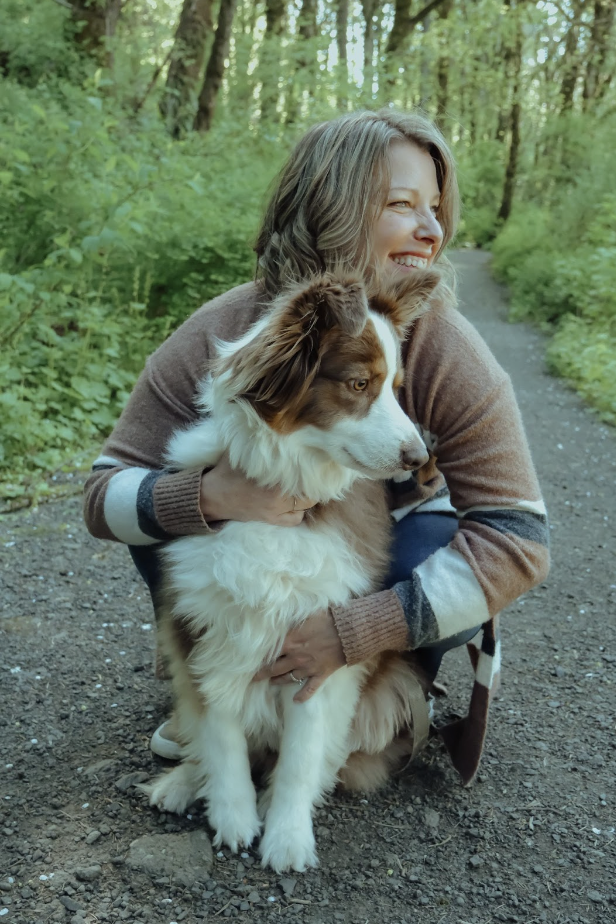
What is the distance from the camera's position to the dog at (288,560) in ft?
7.16

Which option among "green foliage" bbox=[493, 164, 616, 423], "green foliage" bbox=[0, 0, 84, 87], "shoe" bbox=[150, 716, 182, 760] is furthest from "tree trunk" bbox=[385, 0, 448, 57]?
"shoe" bbox=[150, 716, 182, 760]

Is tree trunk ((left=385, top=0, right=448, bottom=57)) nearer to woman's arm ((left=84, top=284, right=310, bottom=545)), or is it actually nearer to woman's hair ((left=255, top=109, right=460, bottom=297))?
woman's hair ((left=255, top=109, right=460, bottom=297))

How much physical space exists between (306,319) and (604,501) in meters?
4.50

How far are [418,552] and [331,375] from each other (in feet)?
2.38

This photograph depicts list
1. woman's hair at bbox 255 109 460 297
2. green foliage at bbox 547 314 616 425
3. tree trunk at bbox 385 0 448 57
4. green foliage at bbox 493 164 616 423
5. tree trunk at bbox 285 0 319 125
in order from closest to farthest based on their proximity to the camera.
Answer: woman's hair at bbox 255 109 460 297 → green foliage at bbox 547 314 616 425 → green foliage at bbox 493 164 616 423 → tree trunk at bbox 285 0 319 125 → tree trunk at bbox 385 0 448 57

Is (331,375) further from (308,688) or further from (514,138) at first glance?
(514,138)

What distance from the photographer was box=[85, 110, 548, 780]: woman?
2.41m

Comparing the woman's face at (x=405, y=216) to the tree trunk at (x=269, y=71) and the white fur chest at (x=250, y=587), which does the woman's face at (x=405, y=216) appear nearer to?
the white fur chest at (x=250, y=587)

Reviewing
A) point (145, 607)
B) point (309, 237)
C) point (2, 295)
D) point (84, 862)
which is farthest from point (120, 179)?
point (84, 862)

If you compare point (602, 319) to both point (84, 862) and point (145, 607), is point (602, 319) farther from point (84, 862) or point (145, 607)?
point (84, 862)

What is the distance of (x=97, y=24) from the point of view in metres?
11.7

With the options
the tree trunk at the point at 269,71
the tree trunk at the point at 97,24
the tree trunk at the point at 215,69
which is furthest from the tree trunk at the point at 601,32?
the tree trunk at the point at 97,24

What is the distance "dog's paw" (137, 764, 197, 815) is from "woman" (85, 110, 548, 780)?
223mm

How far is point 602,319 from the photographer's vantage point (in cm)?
1112
